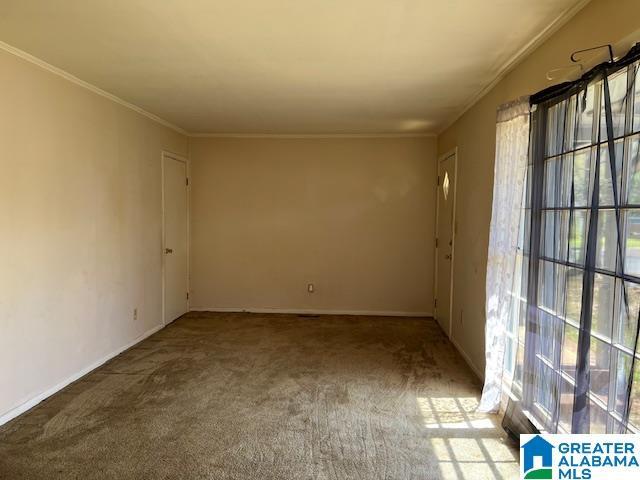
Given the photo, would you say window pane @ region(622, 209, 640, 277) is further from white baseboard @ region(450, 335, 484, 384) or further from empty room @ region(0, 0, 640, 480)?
white baseboard @ region(450, 335, 484, 384)

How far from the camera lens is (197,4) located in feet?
6.91

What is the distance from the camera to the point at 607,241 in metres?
1.80

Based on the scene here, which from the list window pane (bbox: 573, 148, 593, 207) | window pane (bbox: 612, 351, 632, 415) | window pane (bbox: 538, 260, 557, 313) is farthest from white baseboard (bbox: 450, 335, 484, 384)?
window pane (bbox: 573, 148, 593, 207)

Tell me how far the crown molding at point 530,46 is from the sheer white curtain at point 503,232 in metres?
0.33

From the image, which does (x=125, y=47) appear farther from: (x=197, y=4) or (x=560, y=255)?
(x=560, y=255)

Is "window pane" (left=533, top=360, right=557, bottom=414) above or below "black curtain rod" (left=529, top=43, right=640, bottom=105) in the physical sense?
below

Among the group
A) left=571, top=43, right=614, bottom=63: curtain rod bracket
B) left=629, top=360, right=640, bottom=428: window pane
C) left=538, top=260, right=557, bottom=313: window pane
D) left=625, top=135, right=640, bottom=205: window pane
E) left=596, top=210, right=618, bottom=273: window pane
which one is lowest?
left=629, top=360, right=640, bottom=428: window pane

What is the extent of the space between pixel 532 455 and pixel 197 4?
2787mm

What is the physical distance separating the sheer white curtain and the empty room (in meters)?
0.01

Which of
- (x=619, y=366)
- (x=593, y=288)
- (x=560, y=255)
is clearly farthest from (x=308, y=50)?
(x=619, y=366)

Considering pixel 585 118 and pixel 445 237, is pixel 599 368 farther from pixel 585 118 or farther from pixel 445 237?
pixel 445 237

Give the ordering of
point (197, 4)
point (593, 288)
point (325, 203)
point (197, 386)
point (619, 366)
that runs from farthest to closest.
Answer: point (325, 203) → point (197, 386) → point (197, 4) → point (593, 288) → point (619, 366)

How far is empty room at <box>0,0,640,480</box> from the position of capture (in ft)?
6.21

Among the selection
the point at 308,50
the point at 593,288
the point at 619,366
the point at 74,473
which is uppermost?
the point at 308,50
